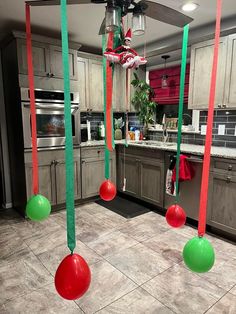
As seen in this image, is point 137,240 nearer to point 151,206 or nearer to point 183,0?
point 151,206

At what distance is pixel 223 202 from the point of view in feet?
8.10

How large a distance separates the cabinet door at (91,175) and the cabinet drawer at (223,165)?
1.77 metres

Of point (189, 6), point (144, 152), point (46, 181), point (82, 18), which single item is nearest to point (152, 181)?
point (144, 152)

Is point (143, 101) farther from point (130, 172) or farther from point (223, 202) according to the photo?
point (223, 202)

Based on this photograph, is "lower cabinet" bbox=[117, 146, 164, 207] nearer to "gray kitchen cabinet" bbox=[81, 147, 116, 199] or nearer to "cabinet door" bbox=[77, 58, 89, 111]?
"gray kitchen cabinet" bbox=[81, 147, 116, 199]

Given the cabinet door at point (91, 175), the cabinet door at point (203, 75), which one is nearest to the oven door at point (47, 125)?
the cabinet door at point (91, 175)

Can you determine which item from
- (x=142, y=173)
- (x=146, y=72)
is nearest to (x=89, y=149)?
(x=142, y=173)

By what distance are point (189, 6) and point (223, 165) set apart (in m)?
1.64

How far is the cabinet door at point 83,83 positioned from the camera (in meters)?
3.53

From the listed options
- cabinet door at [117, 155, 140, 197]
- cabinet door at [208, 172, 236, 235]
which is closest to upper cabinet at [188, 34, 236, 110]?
cabinet door at [208, 172, 236, 235]

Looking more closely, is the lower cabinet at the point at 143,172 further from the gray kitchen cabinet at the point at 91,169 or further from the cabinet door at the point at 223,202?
the cabinet door at the point at 223,202

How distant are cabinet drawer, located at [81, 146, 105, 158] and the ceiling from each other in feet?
5.22

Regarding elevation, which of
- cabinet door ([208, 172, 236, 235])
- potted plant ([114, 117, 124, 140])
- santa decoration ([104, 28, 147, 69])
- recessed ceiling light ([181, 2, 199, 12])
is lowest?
cabinet door ([208, 172, 236, 235])

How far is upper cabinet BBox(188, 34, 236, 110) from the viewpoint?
2.57 m
